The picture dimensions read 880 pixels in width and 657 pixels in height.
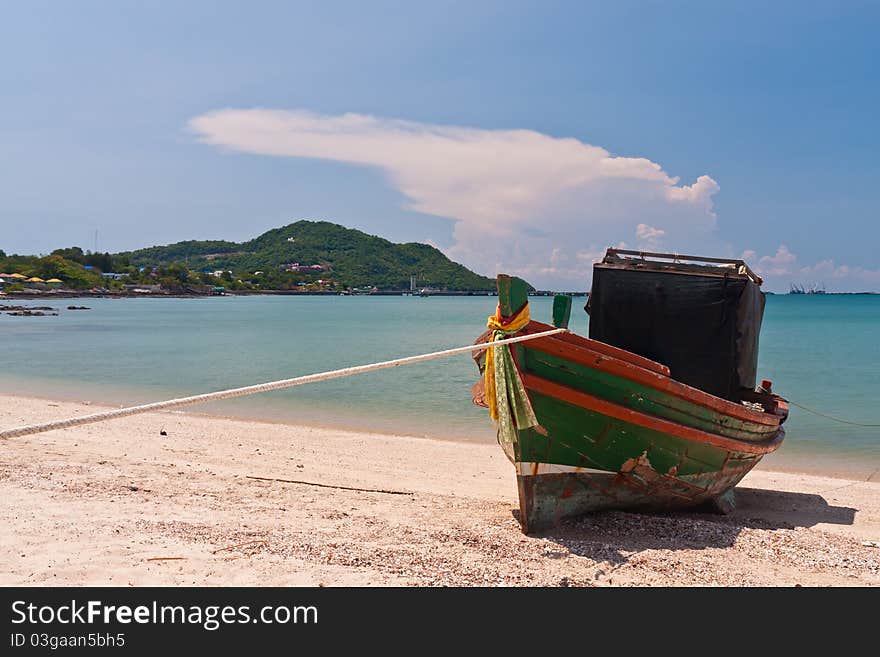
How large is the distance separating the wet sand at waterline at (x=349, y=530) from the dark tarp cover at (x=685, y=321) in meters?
1.57

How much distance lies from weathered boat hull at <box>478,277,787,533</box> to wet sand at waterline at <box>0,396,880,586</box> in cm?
31

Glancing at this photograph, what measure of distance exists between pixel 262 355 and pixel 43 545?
1108 inches

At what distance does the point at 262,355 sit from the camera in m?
32.4

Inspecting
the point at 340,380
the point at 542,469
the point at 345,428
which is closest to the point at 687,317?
the point at 542,469

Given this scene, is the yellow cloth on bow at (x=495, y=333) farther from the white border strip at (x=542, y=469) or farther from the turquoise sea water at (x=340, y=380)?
the turquoise sea water at (x=340, y=380)

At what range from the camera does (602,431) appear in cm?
573

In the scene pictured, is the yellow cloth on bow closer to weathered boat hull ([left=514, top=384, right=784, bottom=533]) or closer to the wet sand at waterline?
weathered boat hull ([left=514, top=384, right=784, bottom=533])

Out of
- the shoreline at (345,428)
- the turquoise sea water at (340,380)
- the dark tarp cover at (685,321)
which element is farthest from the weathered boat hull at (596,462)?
the turquoise sea water at (340,380)

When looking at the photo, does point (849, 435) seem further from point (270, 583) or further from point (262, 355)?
point (262, 355)

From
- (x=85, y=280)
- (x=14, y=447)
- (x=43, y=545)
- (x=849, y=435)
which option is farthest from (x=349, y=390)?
(x=85, y=280)

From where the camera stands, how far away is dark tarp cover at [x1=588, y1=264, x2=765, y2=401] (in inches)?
280

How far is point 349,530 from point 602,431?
234 cm

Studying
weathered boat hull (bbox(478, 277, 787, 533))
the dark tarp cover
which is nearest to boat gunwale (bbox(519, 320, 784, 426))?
weathered boat hull (bbox(478, 277, 787, 533))
